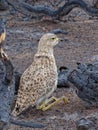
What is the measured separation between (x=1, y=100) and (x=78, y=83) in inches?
71.8

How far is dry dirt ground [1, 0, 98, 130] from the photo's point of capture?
7832mm

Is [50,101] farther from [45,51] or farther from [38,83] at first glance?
[45,51]

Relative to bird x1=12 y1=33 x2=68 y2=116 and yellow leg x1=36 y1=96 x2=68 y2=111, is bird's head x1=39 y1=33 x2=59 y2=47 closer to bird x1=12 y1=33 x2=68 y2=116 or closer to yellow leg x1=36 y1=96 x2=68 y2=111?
bird x1=12 y1=33 x2=68 y2=116

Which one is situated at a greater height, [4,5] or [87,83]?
[87,83]

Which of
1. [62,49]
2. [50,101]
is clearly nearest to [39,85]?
[50,101]

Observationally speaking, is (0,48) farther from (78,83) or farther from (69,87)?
(69,87)

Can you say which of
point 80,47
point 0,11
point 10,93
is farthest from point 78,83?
point 0,11

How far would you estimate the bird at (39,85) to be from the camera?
7785 millimetres

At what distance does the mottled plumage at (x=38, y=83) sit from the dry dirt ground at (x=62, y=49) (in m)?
0.21

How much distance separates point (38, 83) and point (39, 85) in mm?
27

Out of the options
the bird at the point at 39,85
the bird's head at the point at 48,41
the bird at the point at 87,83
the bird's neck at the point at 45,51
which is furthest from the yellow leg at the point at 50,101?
the bird's head at the point at 48,41

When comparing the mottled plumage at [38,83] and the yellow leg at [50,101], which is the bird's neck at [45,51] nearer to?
the mottled plumage at [38,83]

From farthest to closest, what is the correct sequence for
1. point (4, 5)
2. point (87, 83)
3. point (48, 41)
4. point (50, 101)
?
point (4, 5)
point (48, 41)
point (50, 101)
point (87, 83)

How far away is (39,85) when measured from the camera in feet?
26.1
